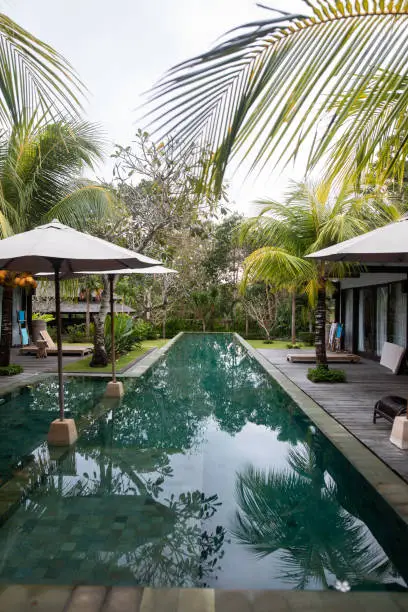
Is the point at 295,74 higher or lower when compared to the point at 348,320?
higher

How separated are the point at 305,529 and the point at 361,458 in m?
1.56

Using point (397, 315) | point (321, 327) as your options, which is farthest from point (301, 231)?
point (397, 315)

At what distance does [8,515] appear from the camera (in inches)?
148

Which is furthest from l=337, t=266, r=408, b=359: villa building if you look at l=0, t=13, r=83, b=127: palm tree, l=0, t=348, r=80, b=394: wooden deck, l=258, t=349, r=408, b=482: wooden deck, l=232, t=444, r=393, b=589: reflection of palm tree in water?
l=0, t=13, r=83, b=127: palm tree

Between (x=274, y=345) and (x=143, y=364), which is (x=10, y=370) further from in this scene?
(x=274, y=345)

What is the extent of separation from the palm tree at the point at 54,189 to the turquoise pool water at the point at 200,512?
4.48 metres

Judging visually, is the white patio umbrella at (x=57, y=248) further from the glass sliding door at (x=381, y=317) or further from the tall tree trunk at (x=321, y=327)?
the glass sliding door at (x=381, y=317)

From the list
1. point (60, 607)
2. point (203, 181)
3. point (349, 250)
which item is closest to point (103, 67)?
point (203, 181)

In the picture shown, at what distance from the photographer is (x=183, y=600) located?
8.64 feet

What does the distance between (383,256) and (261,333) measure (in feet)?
57.4

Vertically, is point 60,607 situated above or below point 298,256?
below

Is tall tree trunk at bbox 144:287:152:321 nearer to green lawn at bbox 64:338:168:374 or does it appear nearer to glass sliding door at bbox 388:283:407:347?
green lawn at bbox 64:338:168:374

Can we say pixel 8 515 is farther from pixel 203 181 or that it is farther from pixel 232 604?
pixel 203 181

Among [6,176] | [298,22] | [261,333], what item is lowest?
[261,333]
